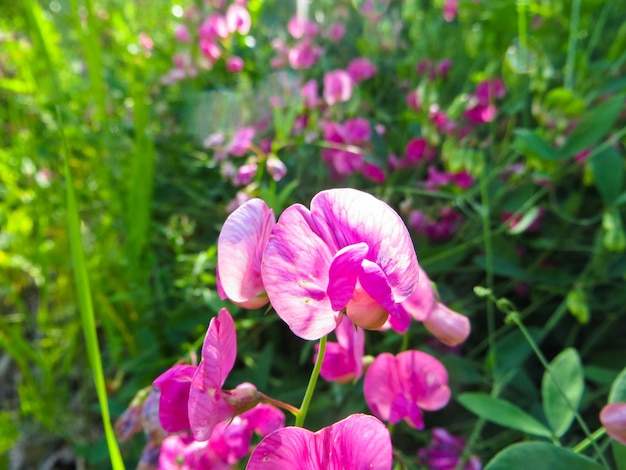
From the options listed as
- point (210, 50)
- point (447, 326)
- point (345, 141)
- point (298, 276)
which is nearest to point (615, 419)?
point (447, 326)

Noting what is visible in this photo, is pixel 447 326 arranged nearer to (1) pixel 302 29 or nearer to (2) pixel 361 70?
(2) pixel 361 70

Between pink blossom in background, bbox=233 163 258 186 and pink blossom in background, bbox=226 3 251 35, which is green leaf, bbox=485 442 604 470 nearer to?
pink blossom in background, bbox=233 163 258 186

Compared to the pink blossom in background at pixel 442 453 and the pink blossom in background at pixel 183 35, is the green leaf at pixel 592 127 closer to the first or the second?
the pink blossom in background at pixel 442 453

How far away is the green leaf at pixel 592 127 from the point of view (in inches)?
32.8

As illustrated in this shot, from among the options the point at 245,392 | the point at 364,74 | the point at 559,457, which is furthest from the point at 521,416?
the point at 364,74

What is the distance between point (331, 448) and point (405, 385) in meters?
0.17

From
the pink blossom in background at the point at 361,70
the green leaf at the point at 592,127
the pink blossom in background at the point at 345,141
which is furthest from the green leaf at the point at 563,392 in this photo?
the pink blossom in background at the point at 361,70

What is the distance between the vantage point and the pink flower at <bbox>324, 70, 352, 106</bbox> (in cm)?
109

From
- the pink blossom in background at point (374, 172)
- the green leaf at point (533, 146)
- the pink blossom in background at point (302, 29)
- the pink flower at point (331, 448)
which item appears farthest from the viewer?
the pink blossom in background at point (302, 29)

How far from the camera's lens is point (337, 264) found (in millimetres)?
342

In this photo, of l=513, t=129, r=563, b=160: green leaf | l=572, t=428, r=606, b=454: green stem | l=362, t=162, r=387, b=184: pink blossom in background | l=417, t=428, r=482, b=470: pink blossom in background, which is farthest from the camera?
l=362, t=162, r=387, b=184: pink blossom in background

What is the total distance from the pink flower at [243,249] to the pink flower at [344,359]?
0.31 feet

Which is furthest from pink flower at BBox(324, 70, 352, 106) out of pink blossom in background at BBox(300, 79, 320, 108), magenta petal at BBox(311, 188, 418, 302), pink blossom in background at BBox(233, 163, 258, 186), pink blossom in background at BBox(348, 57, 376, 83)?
magenta petal at BBox(311, 188, 418, 302)

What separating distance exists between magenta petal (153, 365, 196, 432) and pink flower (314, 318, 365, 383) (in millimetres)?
116
